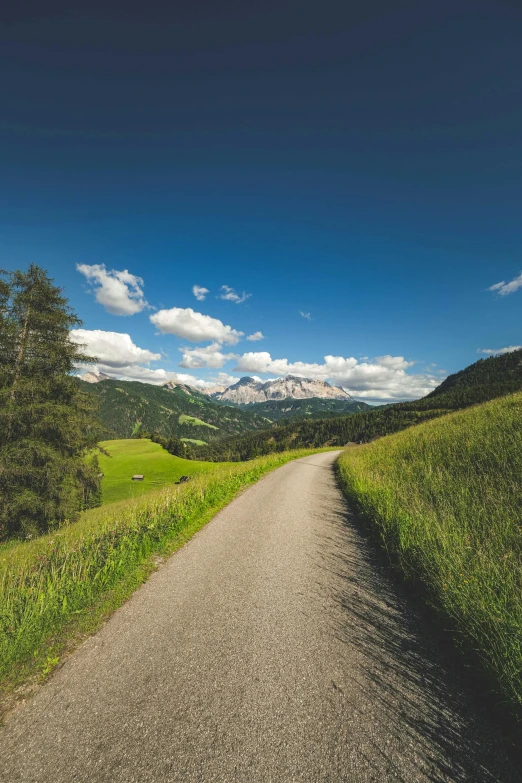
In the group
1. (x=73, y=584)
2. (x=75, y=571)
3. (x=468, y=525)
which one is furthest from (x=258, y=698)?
(x=468, y=525)

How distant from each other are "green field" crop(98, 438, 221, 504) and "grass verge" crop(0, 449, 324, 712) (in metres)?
33.7

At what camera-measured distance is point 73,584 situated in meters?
5.65

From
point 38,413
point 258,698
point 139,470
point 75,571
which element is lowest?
point 139,470

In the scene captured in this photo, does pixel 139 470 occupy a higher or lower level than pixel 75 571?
lower

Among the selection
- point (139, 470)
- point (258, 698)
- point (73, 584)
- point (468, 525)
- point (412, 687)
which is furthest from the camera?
point (139, 470)

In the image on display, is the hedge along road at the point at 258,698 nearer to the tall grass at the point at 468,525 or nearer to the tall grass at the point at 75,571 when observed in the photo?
the tall grass at the point at 468,525

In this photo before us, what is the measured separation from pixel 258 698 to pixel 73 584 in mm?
4255

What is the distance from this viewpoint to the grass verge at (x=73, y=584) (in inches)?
163

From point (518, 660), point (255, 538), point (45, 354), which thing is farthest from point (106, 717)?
point (45, 354)

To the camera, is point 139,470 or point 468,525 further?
point 139,470

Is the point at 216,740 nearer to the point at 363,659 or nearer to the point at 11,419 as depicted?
the point at 363,659

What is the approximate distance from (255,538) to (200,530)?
1991 mm

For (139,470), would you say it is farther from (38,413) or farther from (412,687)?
(412,687)

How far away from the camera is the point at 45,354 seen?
59.2ft
